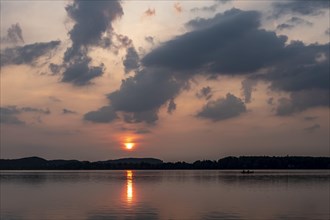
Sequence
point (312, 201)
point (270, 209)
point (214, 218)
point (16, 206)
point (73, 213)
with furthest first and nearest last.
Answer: point (312, 201), point (16, 206), point (270, 209), point (73, 213), point (214, 218)

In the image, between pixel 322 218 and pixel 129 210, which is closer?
pixel 322 218

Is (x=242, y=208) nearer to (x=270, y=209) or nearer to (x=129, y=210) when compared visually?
(x=270, y=209)

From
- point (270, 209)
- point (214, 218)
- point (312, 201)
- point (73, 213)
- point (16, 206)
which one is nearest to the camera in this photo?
point (214, 218)

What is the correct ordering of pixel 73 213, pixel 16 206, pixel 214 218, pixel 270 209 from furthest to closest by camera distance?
pixel 16 206
pixel 270 209
pixel 73 213
pixel 214 218

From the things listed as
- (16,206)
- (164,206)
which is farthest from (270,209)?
(16,206)

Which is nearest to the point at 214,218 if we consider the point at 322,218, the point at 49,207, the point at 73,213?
the point at 322,218

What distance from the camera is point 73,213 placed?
53.2 metres

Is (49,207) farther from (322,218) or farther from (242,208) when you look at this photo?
(322,218)

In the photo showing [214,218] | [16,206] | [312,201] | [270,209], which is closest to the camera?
[214,218]

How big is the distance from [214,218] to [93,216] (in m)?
11.9

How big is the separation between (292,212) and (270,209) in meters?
3.46

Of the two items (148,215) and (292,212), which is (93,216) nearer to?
(148,215)

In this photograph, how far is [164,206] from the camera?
61.1m

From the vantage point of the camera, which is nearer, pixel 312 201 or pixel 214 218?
pixel 214 218
